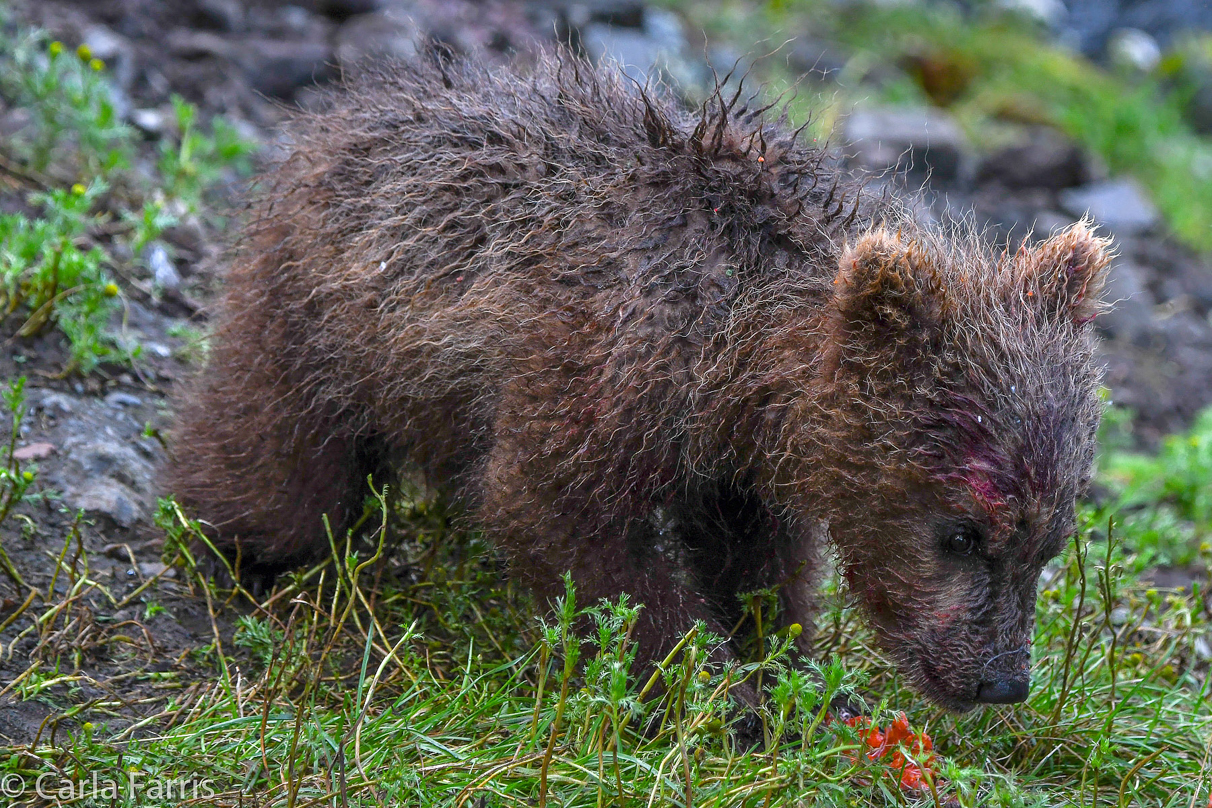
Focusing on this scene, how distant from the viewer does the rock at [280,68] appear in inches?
306

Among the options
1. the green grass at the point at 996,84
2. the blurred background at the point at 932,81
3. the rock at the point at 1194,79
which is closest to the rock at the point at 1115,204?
the blurred background at the point at 932,81

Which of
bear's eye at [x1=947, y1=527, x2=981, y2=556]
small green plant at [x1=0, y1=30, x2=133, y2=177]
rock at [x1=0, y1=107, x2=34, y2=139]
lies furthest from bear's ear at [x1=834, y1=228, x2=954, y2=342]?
rock at [x1=0, y1=107, x2=34, y2=139]

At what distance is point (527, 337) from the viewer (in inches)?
130

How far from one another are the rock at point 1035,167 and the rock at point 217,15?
598 cm

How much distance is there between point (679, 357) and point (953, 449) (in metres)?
0.76

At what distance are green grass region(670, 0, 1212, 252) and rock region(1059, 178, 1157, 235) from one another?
262mm

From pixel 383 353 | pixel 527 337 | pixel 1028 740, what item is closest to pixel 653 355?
pixel 527 337

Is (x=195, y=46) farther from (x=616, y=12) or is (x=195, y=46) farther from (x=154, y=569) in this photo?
(x=154, y=569)

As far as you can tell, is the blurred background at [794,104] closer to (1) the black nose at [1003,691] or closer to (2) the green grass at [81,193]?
(2) the green grass at [81,193]

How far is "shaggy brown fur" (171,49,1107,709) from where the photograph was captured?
303 centimetres

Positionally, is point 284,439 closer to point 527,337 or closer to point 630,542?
point 527,337

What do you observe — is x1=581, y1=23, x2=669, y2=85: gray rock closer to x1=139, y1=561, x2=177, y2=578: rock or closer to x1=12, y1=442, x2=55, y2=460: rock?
x1=12, y1=442, x2=55, y2=460: rock

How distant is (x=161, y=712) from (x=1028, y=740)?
2.61 m

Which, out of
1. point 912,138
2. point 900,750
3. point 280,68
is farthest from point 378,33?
point 900,750
